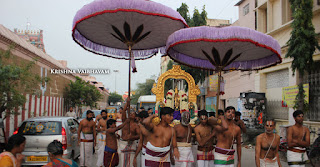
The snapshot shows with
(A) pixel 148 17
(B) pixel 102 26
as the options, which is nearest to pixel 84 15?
(B) pixel 102 26

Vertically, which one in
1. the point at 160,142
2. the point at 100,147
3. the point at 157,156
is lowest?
the point at 100,147

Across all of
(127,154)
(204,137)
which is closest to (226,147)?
(204,137)

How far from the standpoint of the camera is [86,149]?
309 inches

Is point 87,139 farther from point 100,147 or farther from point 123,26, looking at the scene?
point 123,26

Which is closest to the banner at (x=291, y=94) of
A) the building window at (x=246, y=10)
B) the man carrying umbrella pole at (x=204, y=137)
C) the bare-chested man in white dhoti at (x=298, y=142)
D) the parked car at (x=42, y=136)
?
the bare-chested man in white dhoti at (x=298, y=142)

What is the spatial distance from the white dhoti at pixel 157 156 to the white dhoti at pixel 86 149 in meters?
3.30

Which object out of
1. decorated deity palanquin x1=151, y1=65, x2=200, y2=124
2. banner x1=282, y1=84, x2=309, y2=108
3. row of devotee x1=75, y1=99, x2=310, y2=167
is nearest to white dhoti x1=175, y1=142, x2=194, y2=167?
row of devotee x1=75, y1=99, x2=310, y2=167

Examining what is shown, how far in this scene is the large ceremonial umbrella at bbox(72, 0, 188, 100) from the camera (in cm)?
500

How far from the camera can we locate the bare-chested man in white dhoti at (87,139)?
25.7ft

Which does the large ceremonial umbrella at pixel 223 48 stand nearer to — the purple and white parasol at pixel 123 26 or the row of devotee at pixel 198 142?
the purple and white parasol at pixel 123 26

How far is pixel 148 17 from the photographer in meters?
5.55

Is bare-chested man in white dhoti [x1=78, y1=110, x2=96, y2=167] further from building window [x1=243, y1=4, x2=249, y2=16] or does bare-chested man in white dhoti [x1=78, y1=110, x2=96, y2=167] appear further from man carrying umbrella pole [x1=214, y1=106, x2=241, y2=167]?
building window [x1=243, y1=4, x2=249, y2=16]

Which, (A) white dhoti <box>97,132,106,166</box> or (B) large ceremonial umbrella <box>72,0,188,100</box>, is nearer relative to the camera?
(B) large ceremonial umbrella <box>72,0,188,100</box>

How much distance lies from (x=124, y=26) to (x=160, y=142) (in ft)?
A: 8.02
